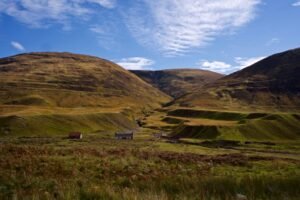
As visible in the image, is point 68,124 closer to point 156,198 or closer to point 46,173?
point 46,173

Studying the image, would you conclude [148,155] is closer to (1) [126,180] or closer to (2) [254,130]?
(1) [126,180]

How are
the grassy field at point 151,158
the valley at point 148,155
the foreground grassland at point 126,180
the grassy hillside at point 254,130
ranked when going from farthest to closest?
the grassy hillside at point 254,130 < the valley at point 148,155 < the grassy field at point 151,158 < the foreground grassland at point 126,180

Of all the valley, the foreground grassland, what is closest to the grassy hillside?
the valley

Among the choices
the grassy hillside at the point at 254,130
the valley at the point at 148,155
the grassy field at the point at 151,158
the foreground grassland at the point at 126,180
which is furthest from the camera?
the grassy hillside at the point at 254,130

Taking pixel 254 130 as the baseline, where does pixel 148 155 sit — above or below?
above

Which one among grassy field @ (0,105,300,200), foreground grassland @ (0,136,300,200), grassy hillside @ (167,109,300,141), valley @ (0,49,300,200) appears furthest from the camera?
grassy hillside @ (167,109,300,141)

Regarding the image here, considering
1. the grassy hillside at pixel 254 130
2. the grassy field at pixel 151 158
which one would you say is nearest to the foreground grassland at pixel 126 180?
the grassy field at pixel 151 158

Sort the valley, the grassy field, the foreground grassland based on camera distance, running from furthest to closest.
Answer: the valley, the grassy field, the foreground grassland

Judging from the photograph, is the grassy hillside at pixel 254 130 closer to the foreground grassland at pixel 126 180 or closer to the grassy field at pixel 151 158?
the grassy field at pixel 151 158

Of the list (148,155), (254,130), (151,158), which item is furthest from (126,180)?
(254,130)

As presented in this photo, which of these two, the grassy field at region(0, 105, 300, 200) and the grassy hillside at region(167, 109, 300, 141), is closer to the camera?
the grassy field at region(0, 105, 300, 200)

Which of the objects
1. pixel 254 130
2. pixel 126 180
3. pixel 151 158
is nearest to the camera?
pixel 126 180

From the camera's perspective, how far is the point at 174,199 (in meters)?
9.55

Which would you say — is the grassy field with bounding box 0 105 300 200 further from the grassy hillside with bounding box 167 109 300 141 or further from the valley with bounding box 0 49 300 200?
the grassy hillside with bounding box 167 109 300 141
